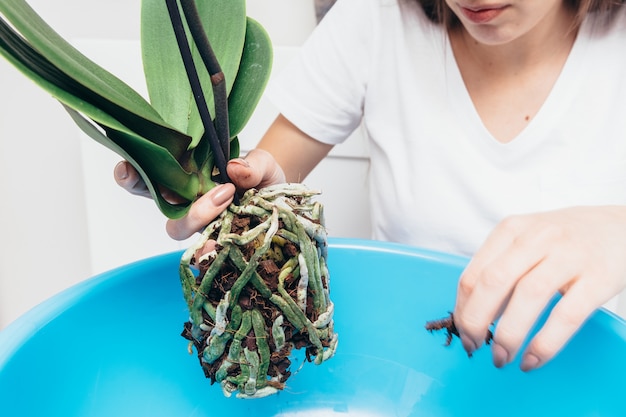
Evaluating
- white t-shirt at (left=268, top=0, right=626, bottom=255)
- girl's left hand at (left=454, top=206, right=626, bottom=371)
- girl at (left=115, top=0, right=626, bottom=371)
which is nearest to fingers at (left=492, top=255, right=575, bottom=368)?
girl's left hand at (left=454, top=206, right=626, bottom=371)

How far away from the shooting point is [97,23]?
799mm

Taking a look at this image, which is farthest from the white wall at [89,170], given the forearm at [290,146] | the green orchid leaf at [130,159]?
the green orchid leaf at [130,159]

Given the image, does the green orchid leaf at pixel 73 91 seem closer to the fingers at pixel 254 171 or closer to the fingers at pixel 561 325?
the fingers at pixel 254 171

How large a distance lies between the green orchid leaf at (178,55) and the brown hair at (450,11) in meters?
0.30

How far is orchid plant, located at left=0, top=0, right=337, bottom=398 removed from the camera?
0.28m

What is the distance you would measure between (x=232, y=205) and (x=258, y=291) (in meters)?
0.06

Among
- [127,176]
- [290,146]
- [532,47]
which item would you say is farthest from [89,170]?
[532,47]

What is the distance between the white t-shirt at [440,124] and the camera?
0.54m

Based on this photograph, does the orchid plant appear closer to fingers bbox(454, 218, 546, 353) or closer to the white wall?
fingers bbox(454, 218, 546, 353)

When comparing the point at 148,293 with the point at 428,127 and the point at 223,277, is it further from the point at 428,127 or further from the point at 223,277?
the point at 428,127

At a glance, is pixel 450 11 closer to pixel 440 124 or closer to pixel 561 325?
pixel 440 124

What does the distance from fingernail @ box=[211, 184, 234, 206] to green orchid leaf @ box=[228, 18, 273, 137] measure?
0.04 meters

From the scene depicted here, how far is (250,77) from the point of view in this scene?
14.0 inches

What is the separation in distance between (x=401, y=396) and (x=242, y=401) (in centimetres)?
13
